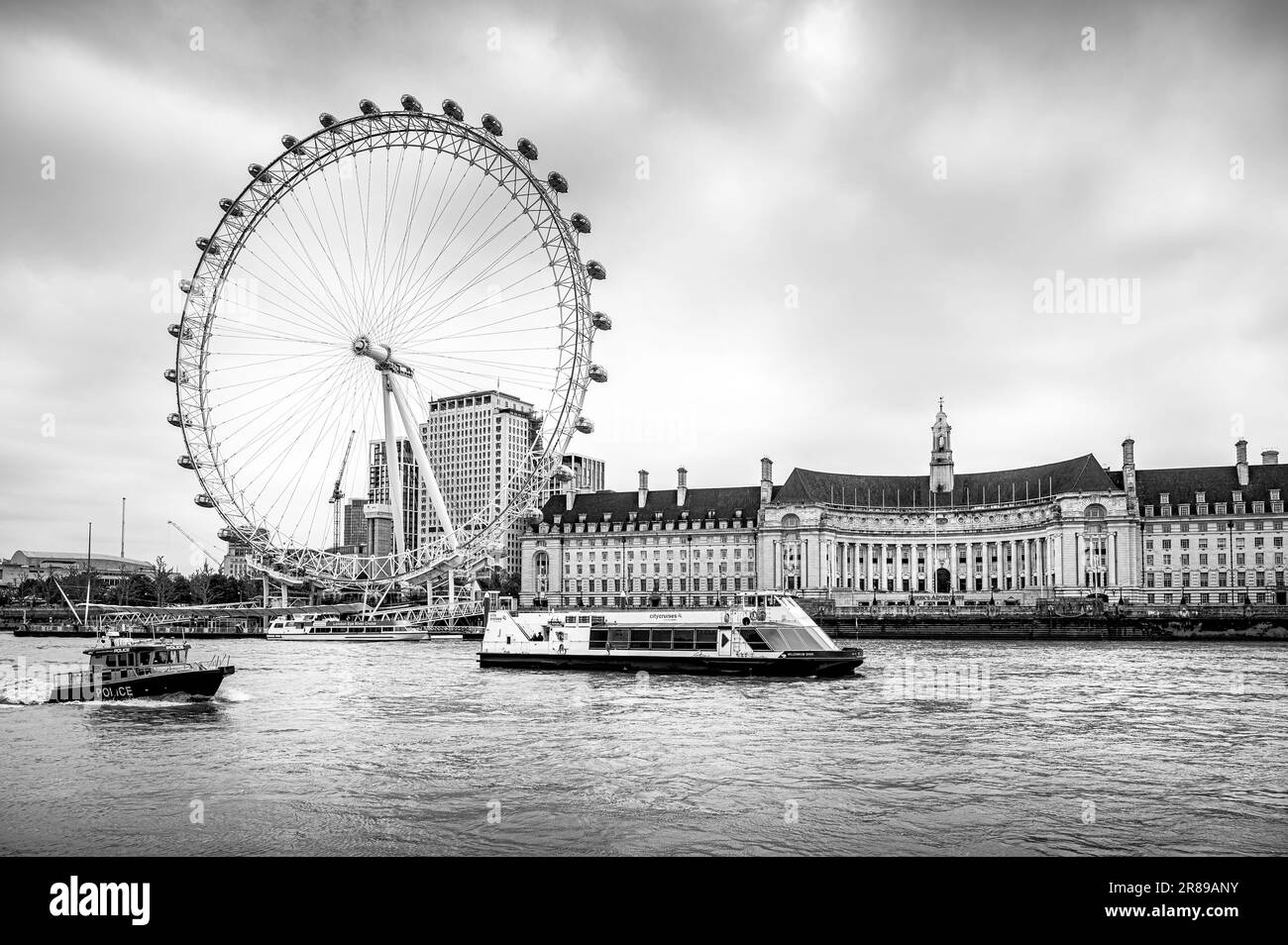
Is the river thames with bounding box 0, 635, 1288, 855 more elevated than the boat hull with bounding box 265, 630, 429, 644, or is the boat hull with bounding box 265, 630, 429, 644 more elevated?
the river thames with bounding box 0, 635, 1288, 855

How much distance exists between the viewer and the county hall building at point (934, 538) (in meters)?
124

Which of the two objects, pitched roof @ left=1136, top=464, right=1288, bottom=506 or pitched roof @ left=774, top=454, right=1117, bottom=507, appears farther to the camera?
pitched roof @ left=774, top=454, right=1117, bottom=507

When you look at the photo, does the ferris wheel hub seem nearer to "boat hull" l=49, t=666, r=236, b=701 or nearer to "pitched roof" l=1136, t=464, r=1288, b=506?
"boat hull" l=49, t=666, r=236, b=701

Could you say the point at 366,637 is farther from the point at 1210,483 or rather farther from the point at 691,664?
the point at 1210,483

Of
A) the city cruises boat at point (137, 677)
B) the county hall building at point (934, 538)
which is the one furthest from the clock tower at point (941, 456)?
the city cruises boat at point (137, 677)

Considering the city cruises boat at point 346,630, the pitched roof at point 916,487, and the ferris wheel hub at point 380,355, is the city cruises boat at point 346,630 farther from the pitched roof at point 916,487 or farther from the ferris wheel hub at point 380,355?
the pitched roof at point 916,487

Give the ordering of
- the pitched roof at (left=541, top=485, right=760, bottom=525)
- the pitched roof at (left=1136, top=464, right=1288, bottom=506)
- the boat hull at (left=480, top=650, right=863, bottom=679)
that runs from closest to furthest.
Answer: the boat hull at (left=480, top=650, right=863, bottom=679)
the pitched roof at (left=1136, top=464, right=1288, bottom=506)
the pitched roof at (left=541, top=485, right=760, bottom=525)

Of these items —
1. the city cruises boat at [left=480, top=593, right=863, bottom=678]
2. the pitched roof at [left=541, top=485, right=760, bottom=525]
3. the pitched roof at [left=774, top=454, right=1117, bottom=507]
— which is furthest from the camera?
the pitched roof at [left=541, top=485, right=760, bottom=525]

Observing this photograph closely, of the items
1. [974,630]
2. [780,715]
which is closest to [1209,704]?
[780,715]

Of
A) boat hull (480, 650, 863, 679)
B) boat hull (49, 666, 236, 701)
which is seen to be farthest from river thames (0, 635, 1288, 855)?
boat hull (480, 650, 863, 679)

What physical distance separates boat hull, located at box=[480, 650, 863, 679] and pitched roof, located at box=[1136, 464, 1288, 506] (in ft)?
282

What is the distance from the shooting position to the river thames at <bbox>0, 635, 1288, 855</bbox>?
62.6 ft

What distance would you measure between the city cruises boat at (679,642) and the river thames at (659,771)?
4.64 m
